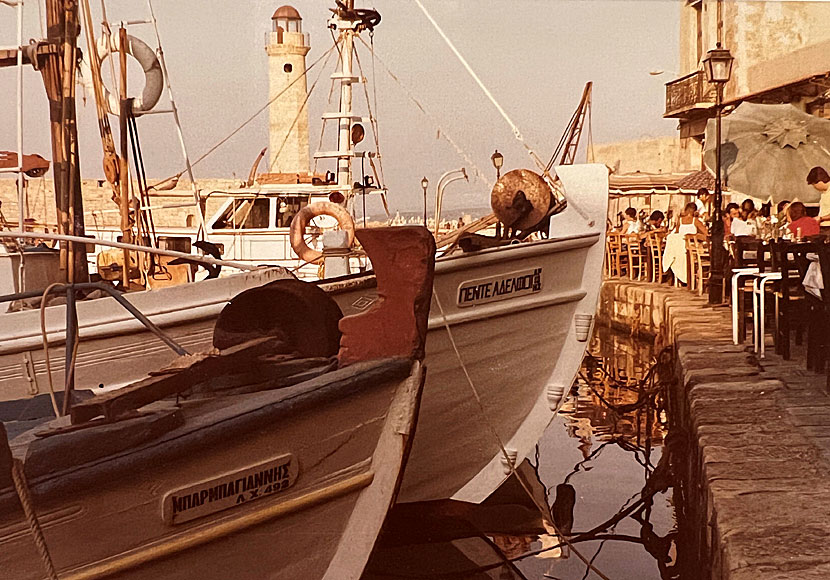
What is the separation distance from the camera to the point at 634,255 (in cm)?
1986

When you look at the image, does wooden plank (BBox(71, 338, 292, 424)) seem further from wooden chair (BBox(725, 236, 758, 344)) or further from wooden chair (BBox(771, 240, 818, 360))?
wooden chair (BBox(725, 236, 758, 344))

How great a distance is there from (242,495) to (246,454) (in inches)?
6.9

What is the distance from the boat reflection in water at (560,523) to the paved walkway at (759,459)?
86 centimetres

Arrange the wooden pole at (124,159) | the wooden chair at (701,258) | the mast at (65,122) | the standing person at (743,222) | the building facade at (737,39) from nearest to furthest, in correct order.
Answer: the mast at (65,122)
the wooden pole at (124,159)
the standing person at (743,222)
the wooden chair at (701,258)
the building facade at (737,39)

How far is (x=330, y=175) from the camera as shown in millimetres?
14812

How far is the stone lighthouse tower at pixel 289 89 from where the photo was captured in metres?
21.5

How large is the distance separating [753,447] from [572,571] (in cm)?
179

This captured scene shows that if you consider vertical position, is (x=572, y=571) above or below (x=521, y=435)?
→ below

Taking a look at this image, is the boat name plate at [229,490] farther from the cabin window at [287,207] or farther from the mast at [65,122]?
the cabin window at [287,207]

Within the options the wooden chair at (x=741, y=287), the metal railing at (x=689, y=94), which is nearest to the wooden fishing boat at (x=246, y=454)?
the wooden chair at (x=741, y=287)

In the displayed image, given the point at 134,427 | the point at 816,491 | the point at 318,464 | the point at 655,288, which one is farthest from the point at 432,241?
the point at 655,288

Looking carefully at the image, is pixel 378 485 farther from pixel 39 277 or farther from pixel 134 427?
pixel 39 277

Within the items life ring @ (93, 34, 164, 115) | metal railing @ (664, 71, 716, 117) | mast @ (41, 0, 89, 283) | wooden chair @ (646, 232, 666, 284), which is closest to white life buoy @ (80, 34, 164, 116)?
life ring @ (93, 34, 164, 115)

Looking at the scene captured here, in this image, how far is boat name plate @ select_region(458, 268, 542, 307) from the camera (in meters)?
6.65
